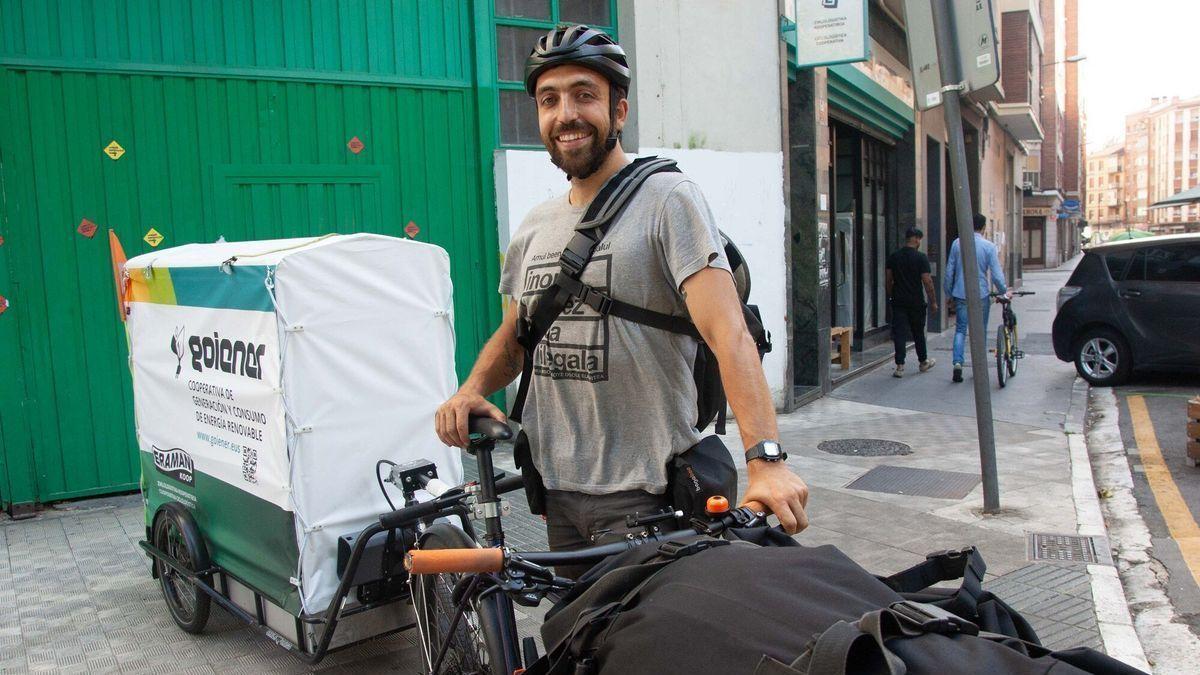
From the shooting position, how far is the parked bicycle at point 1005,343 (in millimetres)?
11562

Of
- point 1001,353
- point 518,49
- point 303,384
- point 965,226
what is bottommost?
point 1001,353

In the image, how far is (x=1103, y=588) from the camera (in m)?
4.98

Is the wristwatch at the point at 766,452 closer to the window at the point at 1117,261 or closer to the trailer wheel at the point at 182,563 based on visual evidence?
the trailer wheel at the point at 182,563

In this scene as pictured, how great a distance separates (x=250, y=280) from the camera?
3.75m

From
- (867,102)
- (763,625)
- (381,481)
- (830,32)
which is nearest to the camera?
(763,625)

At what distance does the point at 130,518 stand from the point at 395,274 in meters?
3.61

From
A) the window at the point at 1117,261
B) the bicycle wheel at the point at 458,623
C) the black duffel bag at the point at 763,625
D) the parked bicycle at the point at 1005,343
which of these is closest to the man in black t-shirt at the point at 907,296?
the parked bicycle at the point at 1005,343

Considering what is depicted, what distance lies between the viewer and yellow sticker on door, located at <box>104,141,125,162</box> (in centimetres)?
665

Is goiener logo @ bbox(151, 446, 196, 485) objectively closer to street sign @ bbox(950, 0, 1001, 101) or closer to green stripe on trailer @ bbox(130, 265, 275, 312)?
green stripe on trailer @ bbox(130, 265, 275, 312)

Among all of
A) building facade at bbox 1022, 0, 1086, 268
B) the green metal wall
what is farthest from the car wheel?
building facade at bbox 1022, 0, 1086, 268

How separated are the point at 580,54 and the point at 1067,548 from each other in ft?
15.4

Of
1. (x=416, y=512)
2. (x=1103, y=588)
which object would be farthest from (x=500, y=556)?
(x=1103, y=588)

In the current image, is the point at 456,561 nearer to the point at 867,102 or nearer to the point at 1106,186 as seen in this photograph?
the point at 867,102

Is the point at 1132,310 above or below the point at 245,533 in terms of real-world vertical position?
above
